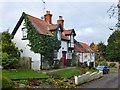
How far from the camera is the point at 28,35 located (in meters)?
19.7

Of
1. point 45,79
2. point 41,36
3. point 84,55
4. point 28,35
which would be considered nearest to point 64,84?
point 45,79

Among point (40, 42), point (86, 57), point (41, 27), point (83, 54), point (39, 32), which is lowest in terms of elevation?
point (86, 57)

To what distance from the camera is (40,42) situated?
60.4 ft

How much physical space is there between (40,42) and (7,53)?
4.64 meters

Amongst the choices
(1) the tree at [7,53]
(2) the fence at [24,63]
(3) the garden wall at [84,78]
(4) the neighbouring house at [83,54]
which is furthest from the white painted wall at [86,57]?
(1) the tree at [7,53]

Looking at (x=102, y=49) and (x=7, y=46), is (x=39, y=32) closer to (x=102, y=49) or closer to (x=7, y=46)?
(x=7, y=46)

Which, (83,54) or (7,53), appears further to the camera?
(83,54)

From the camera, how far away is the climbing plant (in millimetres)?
18594

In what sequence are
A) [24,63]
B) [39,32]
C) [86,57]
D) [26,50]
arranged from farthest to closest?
[86,57], [26,50], [39,32], [24,63]

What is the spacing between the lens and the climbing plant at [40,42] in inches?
732

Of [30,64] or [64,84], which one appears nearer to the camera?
[64,84]

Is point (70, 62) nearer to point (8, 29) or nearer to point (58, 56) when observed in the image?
point (58, 56)

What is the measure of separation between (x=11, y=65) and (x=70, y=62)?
12.7 metres

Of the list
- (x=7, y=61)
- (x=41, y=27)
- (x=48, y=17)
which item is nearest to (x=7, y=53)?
(x=7, y=61)
